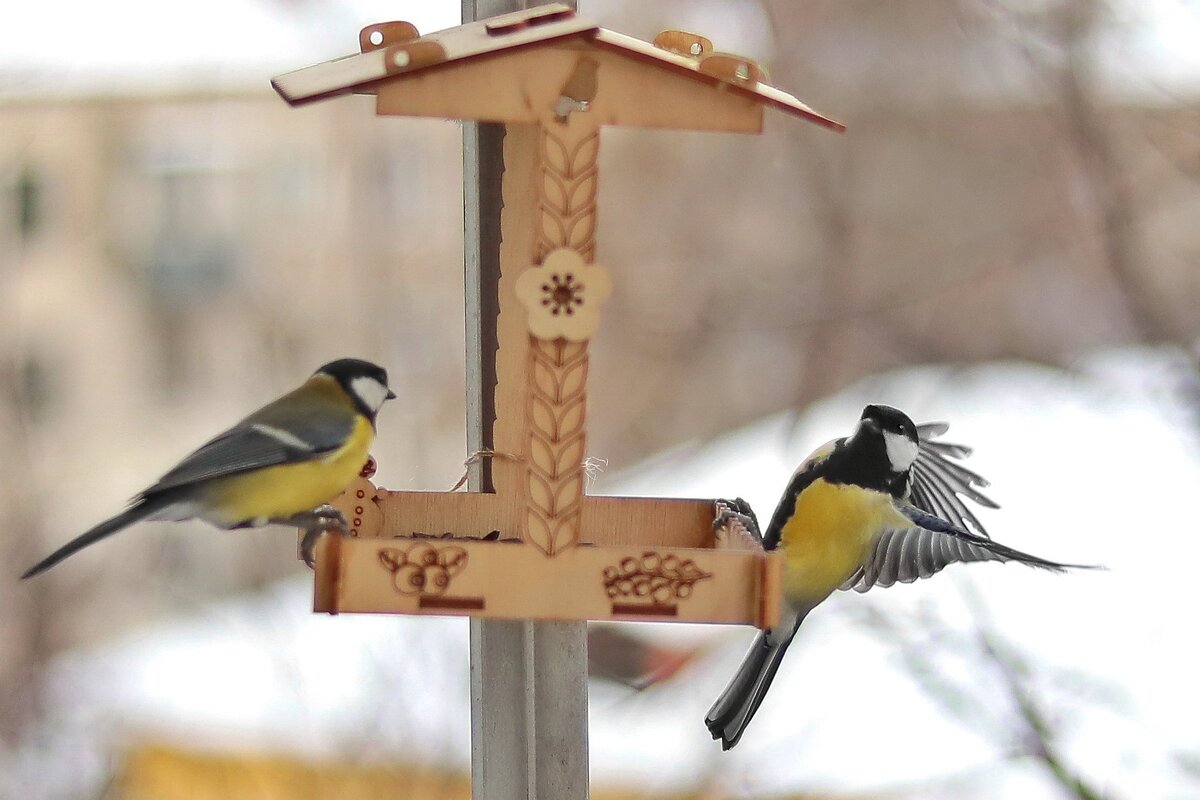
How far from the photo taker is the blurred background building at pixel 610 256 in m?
1.43

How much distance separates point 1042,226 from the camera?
5.35 ft

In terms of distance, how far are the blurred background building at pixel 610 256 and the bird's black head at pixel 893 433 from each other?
0.62 m

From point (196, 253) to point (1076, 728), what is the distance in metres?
1.34

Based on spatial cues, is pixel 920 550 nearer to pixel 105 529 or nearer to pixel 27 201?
pixel 105 529

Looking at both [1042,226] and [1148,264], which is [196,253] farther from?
[1148,264]

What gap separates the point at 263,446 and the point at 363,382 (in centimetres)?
10

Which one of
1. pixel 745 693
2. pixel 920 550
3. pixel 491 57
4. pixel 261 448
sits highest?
pixel 491 57

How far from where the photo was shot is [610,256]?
5.19 ft

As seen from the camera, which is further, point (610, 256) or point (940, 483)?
point (610, 256)

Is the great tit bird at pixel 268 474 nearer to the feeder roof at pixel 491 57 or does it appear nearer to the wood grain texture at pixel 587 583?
the wood grain texture at pixel 587 583

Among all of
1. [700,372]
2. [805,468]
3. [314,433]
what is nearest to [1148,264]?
[700,372]

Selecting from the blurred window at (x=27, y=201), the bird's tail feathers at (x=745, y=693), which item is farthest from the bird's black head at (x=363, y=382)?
the blurred window at (x=27, y=201)

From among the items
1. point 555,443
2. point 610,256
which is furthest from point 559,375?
point 610,256

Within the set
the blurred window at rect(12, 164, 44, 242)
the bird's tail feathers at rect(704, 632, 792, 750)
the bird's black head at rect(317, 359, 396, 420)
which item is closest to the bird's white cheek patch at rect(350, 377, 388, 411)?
the bird's black head at rect(317, 359, 396, 420)
